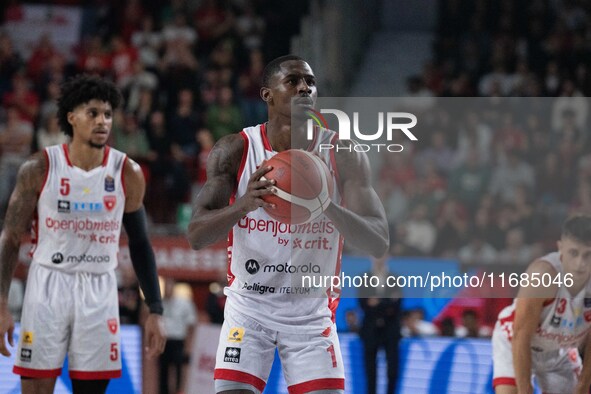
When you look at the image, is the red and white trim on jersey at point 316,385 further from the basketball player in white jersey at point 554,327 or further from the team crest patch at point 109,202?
the team crest patch at point 109,202

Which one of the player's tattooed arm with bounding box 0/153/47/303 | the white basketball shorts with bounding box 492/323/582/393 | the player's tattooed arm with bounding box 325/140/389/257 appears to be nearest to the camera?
the player's tattooed arm with bounding box 325/140/389/257

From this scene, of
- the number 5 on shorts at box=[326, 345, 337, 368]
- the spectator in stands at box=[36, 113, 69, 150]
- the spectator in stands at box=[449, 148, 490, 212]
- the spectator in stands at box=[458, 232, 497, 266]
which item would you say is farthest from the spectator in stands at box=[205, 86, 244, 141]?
the number 5 on shorts at box=[326, 345, 337, 368]

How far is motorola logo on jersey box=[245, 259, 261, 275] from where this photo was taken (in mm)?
4863

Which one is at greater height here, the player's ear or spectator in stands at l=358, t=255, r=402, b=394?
the player's ear

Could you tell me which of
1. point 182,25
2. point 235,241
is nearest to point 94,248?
point 235,241

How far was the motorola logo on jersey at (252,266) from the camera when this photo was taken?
16.0 feet

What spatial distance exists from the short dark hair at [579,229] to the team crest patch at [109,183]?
108 inches

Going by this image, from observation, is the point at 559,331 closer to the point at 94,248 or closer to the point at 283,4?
the point at 94,248

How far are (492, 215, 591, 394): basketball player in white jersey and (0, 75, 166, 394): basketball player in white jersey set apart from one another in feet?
7.04

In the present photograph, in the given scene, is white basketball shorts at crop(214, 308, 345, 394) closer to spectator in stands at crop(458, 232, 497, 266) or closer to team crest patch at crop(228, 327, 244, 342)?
team crest patch at crop(228, 327, 244, 342)

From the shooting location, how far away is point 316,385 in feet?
15.2

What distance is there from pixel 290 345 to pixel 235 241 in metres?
0.58

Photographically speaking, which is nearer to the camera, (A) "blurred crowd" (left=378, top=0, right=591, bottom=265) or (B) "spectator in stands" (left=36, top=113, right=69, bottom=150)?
(A) "blurred crowd" (left=378, top=0, right=591, bottom=265)

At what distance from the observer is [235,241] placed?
4.93 m
